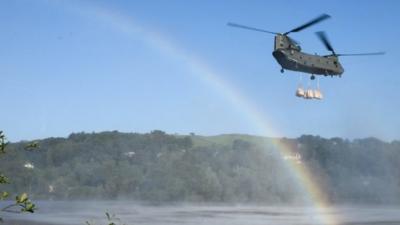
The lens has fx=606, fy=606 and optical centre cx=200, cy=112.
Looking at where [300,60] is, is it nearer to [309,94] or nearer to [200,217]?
[309,94]

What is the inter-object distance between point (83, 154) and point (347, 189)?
211 ft

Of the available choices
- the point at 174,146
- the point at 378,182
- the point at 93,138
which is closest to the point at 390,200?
the point at 378,182

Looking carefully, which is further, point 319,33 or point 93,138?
point 93,138

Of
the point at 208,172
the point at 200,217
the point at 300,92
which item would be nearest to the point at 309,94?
the point at 300,92

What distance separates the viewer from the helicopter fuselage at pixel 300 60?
24891 mm

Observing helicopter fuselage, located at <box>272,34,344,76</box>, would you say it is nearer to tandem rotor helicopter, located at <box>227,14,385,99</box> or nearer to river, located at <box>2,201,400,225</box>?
tandem rotor helicopter, located at <box>227,14,385,99</box>

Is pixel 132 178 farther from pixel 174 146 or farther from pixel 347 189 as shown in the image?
pixel 347 189

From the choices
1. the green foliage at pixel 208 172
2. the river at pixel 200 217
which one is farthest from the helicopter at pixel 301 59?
the green foliage at pixel 208 172

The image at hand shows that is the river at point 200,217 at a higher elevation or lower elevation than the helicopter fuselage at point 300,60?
lower

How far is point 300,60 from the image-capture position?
82.1 ft

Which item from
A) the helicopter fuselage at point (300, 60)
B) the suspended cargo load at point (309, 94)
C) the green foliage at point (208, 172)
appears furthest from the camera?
the green foliage at point (208, 172)

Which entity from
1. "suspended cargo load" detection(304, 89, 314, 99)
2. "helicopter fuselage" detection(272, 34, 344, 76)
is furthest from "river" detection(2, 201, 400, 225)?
"suspended cargo load" detection(304, 89, 314, 99)

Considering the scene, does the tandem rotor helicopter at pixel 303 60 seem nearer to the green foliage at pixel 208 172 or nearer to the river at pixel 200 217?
the river at pixel 200 217

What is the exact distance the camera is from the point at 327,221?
76.8 meters
